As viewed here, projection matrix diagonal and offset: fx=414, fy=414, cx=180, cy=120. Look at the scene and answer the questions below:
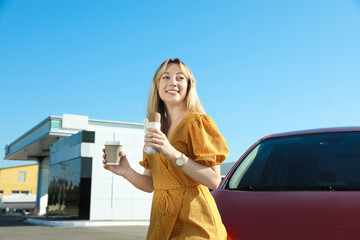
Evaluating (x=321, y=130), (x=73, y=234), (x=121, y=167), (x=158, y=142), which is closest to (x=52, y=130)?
(x=73, y=234)

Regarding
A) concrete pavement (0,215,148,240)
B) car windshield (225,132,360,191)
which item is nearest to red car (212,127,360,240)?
car windshield (225,132,360,191)

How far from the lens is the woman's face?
80.7 inches

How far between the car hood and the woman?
0.49 meters

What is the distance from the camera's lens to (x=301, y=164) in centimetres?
302

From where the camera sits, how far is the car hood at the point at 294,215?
2.08 m

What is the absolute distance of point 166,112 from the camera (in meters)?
2.19

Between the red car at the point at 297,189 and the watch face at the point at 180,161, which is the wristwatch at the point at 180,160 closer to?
the watch face at the point at 180,161

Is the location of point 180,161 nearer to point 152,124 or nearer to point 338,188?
point 152,124

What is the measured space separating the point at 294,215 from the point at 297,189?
15.1 inches

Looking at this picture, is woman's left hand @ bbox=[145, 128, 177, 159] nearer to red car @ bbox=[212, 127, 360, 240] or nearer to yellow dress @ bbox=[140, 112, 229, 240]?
yellow dress @ bbox=[140, 112, 229, 240]

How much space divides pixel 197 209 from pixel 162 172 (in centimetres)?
25

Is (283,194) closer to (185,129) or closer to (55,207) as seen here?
(185,129)

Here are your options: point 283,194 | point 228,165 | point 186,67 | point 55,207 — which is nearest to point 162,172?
point 186,67

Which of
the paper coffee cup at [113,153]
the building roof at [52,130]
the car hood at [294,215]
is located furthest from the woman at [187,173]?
the building roof at [52,130]
